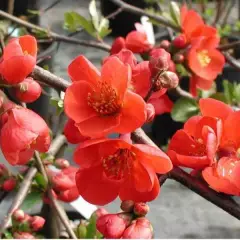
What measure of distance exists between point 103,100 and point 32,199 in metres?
0.47

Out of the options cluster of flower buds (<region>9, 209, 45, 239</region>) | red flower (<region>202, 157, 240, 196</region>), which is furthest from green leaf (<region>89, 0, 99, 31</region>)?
red flower (<region>202, 157, 240, 196</region>)

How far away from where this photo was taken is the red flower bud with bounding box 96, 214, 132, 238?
510mm

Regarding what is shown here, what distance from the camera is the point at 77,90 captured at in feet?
1.56

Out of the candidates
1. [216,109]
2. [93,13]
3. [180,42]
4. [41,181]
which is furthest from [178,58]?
[216,109]

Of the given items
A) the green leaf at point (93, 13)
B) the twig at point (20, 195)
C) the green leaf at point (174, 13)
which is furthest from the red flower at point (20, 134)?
the green leaf at point (174, 13)

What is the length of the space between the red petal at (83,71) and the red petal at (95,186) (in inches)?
2.9

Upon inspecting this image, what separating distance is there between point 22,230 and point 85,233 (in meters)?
0.09

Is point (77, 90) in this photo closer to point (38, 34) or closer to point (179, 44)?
point (179, 44)

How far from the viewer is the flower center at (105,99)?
0.48 metres

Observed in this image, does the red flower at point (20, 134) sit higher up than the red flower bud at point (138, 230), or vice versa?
the red flower at point (20, 134)

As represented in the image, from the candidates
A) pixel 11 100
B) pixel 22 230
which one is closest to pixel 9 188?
pixel 22 230

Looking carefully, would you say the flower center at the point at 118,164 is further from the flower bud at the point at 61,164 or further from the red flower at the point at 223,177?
the flower bud at the point at 61,164

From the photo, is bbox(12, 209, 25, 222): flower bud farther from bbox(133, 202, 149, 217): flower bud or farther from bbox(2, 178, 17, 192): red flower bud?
bbox(133, 202, 149, 217): flower bud

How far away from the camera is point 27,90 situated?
52cm
